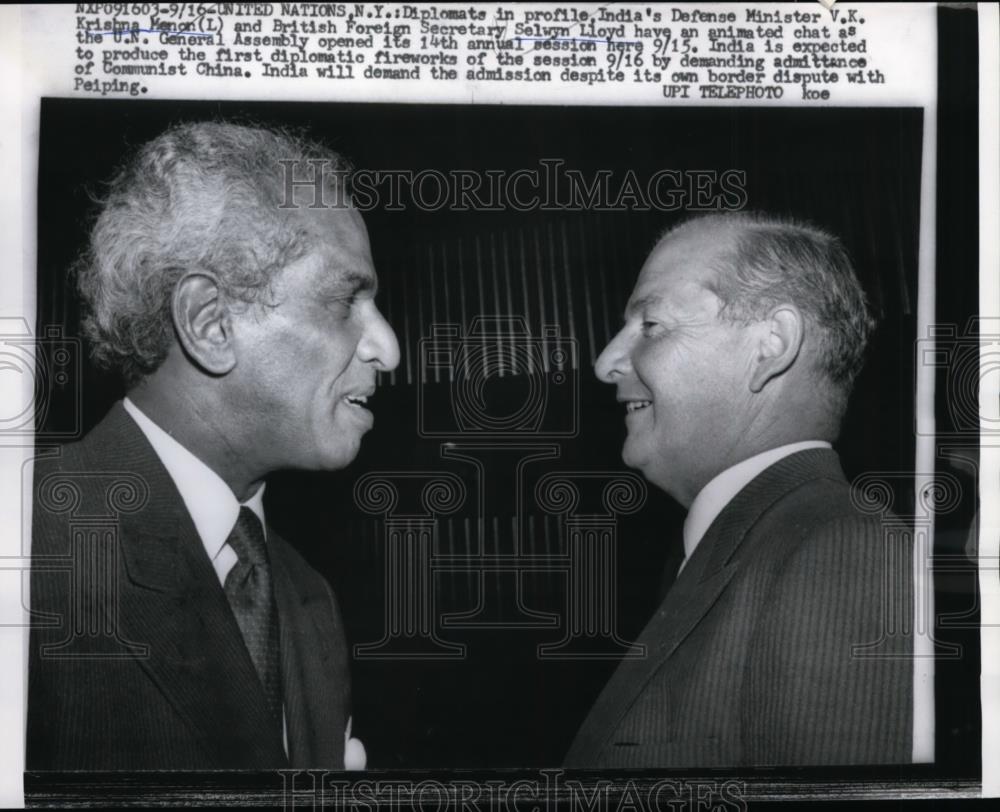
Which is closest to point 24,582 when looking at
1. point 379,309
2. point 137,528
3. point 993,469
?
point 137,528

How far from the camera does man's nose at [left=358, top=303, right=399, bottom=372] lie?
3838 millimetres

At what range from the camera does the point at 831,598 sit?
Result: 149 inches

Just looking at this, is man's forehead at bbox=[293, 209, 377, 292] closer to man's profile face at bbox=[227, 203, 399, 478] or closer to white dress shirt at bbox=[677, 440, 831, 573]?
man's profile face at bbox=[227, 203, 399, 478]

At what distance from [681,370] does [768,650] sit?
90 cm

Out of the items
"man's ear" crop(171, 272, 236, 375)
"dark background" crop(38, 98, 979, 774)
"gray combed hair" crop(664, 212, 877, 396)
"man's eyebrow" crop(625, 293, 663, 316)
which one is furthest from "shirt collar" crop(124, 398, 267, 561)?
"gray combed hair" crop(664, 212, 877, 396)

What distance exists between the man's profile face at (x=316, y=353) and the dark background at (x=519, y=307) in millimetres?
60

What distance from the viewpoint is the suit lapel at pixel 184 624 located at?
3.70 meters

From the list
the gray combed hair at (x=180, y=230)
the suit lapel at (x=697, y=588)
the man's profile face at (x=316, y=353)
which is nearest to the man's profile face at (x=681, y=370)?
the suit lapel at (x=697, y=588)

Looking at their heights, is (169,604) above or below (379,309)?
below

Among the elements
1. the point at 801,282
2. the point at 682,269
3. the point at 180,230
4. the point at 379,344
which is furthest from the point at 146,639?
the point at 801,282

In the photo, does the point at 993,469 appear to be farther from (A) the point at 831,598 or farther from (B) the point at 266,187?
(B) the point at 266,187

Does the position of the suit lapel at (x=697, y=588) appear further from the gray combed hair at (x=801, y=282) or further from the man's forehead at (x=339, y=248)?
the man's forehead at (x=339, y=248)

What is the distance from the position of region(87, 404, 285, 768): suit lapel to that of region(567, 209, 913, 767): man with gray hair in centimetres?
104

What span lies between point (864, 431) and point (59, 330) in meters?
2.55
